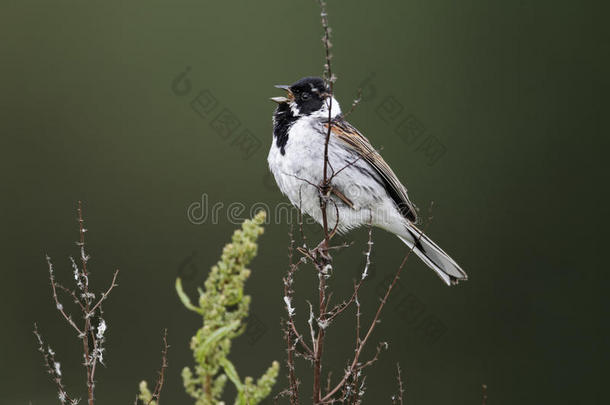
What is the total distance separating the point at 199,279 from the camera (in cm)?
623

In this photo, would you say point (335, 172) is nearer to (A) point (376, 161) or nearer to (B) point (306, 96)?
(A) point (376, 161)

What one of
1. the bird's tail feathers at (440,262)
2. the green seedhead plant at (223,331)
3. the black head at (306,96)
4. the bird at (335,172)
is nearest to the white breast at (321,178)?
the bird at (335,172)

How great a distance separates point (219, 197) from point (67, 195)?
5.12 feet

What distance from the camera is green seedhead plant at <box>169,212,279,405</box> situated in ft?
6.25

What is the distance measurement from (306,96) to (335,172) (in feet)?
1.62

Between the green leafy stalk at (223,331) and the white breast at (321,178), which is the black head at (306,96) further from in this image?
the green leafy stalk at (223,331)

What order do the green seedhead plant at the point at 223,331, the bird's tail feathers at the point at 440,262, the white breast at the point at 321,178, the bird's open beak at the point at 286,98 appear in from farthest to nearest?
the bird's tail feathers at the point at 440,262 → the bird's open beak at the point at 286,98 → the white breast at the point at 321,178 → the green seedhead plant at the point at 223,331

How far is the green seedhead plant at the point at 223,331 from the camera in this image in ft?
6.25

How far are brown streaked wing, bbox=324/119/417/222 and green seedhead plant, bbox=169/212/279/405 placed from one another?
6.56 feet

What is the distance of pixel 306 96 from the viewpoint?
13.2 ft

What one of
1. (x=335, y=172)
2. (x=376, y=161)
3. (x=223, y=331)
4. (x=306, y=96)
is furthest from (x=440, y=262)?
(x=223, y=331)

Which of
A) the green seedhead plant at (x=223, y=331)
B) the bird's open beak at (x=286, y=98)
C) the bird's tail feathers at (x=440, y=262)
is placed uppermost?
the bird's open beak at (x=286, y=98)

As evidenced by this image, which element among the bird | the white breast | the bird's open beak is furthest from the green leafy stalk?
the bird's open beak

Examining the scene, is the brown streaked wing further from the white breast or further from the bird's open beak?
the bird's open beak
